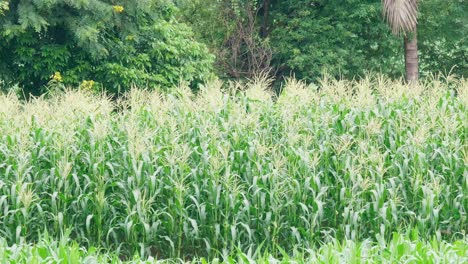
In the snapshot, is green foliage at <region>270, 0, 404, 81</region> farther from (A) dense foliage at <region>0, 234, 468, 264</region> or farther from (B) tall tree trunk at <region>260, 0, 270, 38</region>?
(A) dense foliage at <region>0, 234, 468, 264</region>

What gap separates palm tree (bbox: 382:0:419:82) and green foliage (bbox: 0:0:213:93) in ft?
15.6

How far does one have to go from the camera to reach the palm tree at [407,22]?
59.0 feet

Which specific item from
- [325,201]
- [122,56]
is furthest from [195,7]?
[325,201]

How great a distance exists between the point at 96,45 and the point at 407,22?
7.61 m

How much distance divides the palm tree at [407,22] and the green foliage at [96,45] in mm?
4740

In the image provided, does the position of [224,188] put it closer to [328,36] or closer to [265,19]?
[328,36]

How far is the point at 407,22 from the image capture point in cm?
1823

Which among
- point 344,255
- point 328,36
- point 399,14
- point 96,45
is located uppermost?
point 399,14


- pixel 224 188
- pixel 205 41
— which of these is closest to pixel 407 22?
pixel 205 41

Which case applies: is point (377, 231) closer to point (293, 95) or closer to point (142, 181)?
Answer: point (142, 181)

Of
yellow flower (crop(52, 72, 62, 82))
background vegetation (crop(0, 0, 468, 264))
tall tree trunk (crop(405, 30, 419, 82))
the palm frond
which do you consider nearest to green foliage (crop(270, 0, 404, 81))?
tall tree trunk (crop(405, 30, 419, 82))

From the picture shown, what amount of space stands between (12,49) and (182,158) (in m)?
8.62

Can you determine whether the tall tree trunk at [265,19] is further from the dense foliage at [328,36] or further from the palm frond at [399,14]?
the palm frond at [399,14]

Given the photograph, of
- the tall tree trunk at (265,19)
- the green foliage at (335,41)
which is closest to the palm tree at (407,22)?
the green foliage at (335,41)
